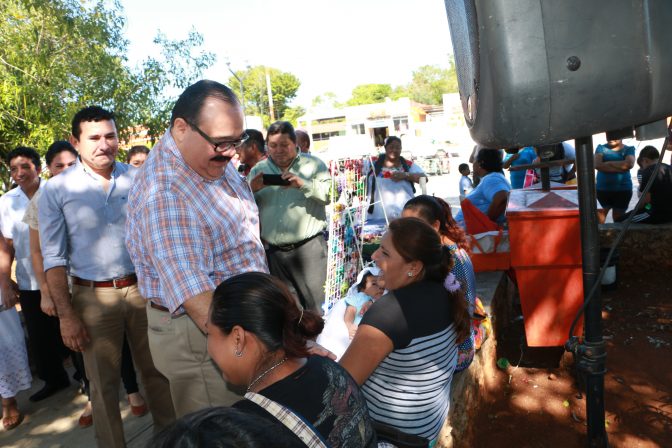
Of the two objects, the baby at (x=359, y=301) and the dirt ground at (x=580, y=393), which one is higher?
the baby at (x=359, y=301)

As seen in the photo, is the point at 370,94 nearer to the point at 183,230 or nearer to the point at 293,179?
the point at 293,179

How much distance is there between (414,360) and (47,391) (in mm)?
3369

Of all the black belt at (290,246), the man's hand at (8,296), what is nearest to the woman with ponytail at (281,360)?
the black belt at (290,246)

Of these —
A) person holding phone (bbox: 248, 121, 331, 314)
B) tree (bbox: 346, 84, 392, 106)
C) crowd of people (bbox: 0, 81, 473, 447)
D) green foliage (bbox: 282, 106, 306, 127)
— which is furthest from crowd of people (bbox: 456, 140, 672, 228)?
tree (bbox: 346, 84, 392, 106)

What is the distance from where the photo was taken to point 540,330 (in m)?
3.48

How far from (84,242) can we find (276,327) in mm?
1770

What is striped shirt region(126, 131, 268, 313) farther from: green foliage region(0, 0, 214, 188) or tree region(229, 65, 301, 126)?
tree region(229, 65, 301, 126)

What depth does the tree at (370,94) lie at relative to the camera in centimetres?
9875

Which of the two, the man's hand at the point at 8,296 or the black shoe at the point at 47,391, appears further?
the black shoe at the point at 47,391

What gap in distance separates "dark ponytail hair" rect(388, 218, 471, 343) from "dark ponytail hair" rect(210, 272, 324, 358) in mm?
802

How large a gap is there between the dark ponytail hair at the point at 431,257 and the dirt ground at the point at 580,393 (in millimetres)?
1284

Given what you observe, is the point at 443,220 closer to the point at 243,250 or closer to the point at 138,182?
the point at 243,250

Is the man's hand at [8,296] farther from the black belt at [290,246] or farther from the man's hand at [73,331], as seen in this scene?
the black belt at [290,246]

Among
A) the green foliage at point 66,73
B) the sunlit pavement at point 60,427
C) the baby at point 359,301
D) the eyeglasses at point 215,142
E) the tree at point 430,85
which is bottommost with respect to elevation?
the sunlit pavement at point 60,427
